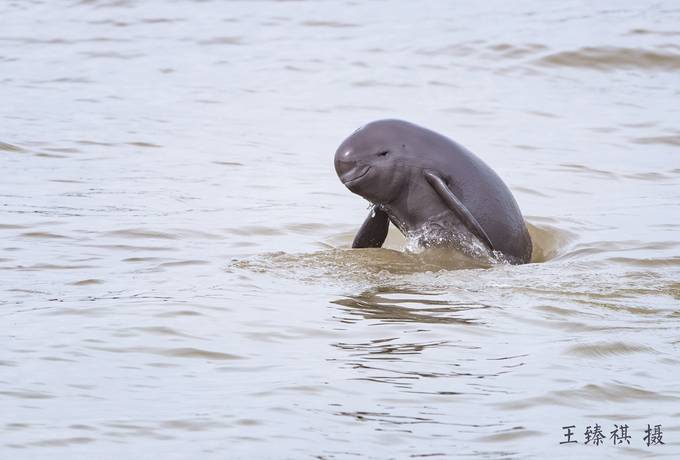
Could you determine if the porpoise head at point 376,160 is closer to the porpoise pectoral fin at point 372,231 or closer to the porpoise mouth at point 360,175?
the porpoise mouth at point 360,175

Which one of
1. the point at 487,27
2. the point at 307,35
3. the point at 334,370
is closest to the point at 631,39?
the point at 487,27

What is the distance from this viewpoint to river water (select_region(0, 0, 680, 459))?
19.0ft

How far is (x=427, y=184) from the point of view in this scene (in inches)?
368

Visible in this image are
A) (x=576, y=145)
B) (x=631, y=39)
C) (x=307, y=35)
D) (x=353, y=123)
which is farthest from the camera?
(x=307, y=35)

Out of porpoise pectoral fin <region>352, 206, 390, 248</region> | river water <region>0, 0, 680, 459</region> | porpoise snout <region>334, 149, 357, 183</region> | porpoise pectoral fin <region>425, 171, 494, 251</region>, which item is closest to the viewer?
river water <region>0, 0, 680, 459</region>

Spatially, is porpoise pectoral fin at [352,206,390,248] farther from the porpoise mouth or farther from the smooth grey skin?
the porpoise mouth

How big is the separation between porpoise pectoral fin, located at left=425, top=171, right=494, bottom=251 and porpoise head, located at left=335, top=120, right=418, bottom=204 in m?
0.27

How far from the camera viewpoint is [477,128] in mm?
16016

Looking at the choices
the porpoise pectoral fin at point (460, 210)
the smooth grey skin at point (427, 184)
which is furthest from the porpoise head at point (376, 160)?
the porpoise pectoral fin at point (460, 210)

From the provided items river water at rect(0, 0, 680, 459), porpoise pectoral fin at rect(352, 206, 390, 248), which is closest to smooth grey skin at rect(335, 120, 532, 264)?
porpoise pectoral fin at rect(352, 206, 390, 248)

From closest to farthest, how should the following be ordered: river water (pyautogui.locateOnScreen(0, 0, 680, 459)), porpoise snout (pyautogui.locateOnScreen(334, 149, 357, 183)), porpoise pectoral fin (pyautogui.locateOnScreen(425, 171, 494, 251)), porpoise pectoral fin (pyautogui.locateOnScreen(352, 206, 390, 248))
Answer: river water (pyautogui.locateOnScreen(0, 0, 680, 459))
porpoise pectoral fin (pyautogui.locateOnScreen(425, 171, 494, 251))
porpoise snout (pyautogui.locateOnScreen(334, 149, 357, 183))
porpoise pectoral fin (pyautogui.locateOnScreen(352, 206, 390, 248))

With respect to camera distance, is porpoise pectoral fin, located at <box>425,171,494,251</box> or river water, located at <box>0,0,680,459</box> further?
porpoise pectoral fin, located at <box>425,171,494,251</box>

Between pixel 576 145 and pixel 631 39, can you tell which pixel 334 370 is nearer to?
pixel 576 145

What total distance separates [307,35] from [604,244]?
13.3 m
